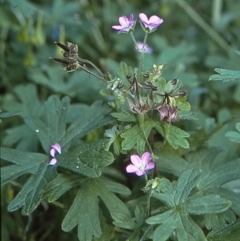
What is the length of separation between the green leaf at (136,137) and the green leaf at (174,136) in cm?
3

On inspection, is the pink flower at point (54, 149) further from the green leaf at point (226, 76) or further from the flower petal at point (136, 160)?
the green leaf at point (226, 76)

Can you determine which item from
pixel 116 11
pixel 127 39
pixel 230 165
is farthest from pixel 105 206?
pixel 116 11

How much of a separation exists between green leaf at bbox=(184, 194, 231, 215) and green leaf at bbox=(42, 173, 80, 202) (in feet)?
1.10

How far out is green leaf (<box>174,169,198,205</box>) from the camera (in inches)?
52.7

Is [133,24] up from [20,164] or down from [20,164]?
up

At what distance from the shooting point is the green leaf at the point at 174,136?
139cm

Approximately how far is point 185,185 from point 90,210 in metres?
0.27

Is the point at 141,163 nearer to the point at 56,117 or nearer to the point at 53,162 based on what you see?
the point at 53,162

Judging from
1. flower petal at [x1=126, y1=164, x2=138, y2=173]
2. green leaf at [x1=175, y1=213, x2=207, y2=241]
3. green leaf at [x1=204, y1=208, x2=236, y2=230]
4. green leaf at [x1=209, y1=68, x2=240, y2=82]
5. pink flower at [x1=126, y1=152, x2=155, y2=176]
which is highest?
green leaf at [x1=209, y1=68, x2=240, y2=82]

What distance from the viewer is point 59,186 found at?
58.1 inches

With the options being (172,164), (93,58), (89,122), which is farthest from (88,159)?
(93,58)

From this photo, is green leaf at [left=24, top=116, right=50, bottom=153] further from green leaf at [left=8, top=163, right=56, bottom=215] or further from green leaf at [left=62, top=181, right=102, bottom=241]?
green leaf at [left=62, top=181, right=102, bottom=241]

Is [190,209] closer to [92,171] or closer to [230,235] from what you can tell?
[230,235]

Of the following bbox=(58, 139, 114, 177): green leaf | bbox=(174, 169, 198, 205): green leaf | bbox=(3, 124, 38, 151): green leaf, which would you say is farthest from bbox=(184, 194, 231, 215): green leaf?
bbox=(3, 124, 38, 151): green leaf
